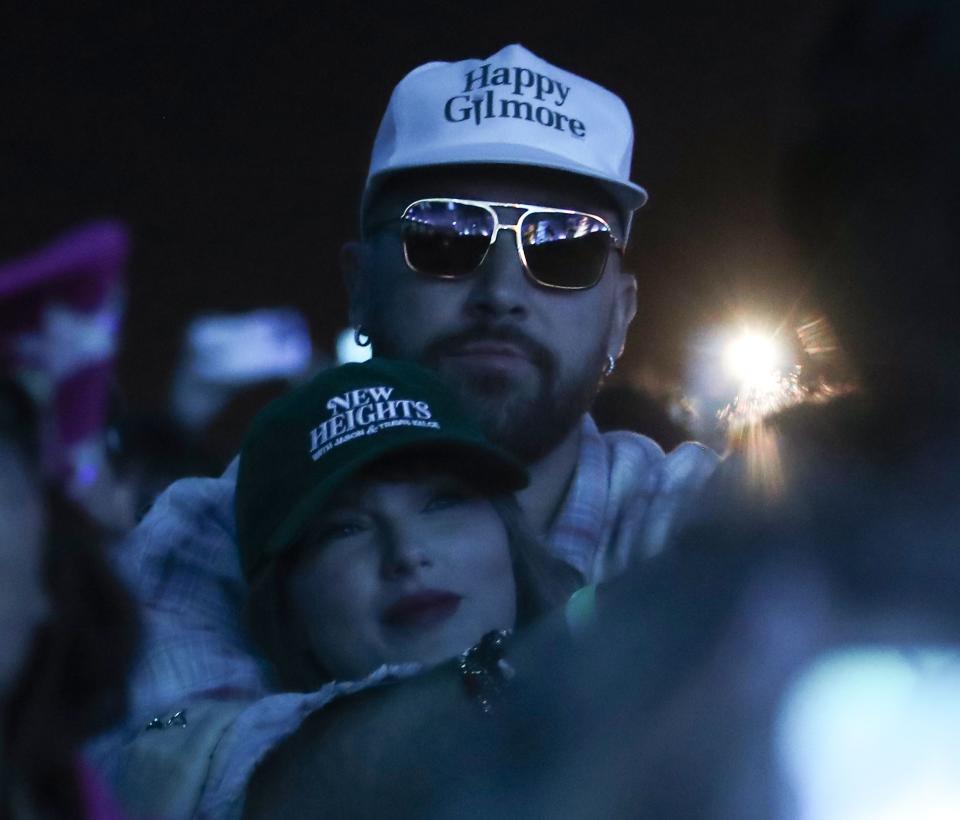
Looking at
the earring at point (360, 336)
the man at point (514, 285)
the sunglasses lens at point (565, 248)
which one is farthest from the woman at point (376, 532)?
the earring at point (360, 336)

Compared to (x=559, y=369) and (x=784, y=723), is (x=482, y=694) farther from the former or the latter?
(x=559, y=369)

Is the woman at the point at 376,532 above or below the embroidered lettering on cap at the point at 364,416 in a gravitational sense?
below

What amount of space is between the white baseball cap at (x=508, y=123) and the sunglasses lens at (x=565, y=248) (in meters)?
0.07

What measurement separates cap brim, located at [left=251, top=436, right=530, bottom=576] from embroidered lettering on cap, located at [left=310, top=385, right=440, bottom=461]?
0.03 metres

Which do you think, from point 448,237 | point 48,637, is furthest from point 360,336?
point 48,637

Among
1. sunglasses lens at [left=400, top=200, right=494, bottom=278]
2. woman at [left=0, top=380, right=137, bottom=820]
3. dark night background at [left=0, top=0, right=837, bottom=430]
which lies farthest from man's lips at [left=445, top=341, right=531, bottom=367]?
dark night background at [left=0, top=0, right=837, bottom=430]

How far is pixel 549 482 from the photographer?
1851 millimetres

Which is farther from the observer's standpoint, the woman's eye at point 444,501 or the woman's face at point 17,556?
the woman's eye at point 444,501

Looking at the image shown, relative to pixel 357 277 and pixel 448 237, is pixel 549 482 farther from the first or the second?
pixel 357 277

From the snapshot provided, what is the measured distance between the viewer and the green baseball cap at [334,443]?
1.38 meters

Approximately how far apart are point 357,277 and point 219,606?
726 mm

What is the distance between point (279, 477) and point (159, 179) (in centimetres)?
335

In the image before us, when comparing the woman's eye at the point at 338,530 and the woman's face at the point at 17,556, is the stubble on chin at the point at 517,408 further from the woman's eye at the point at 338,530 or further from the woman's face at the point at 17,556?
the woman's face at the point at 17,556

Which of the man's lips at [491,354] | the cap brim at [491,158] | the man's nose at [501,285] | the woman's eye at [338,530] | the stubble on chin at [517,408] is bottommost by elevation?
the woman's eye at [338,530]
